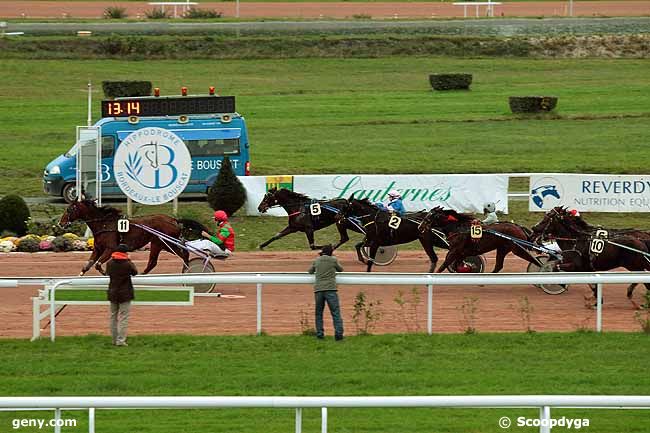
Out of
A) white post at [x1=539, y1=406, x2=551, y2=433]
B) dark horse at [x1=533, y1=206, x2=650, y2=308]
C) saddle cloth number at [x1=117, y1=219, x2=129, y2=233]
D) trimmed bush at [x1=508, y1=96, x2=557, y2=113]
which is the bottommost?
white post at [x1=539, y1=406, x2=551, y2=433]

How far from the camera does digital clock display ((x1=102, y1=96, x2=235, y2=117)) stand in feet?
87.1

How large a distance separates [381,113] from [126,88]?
8.27 metres

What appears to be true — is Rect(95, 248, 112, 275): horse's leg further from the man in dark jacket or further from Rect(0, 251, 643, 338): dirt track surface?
the man in dark jacket

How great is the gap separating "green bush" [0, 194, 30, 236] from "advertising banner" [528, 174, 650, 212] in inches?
408

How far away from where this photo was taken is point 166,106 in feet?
91.4

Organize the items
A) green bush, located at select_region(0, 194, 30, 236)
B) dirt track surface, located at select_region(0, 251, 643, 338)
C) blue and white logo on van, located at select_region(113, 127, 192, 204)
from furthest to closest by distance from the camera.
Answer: green bush, located at select_region(0, 194, 30, 236) → blue and white logo on van, located at select_region(113, 127, 192, 204) → dirt track surface, located at select_region(0, 251, 643, 338)

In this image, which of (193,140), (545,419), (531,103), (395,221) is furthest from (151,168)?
(531,103)

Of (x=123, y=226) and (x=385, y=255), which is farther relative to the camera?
(x=385, y=255)

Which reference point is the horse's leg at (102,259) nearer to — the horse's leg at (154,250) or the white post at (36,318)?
the horse's leg at (154,250)

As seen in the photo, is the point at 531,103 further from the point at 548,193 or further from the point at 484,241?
the point at 484,241

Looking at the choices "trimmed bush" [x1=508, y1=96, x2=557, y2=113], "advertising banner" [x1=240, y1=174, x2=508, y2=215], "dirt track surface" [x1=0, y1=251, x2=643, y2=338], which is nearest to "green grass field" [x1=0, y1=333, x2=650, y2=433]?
"dirt track surface" [x1=0, y1=251, x2=643, y2=338]

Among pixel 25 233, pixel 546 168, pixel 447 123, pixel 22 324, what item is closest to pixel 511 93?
pixel 447 123

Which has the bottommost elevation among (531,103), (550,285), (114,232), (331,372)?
(331,372)

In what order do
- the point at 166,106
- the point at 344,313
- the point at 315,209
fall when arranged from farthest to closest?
the point at 166,106, the point at 315,209, the point at 344,313
